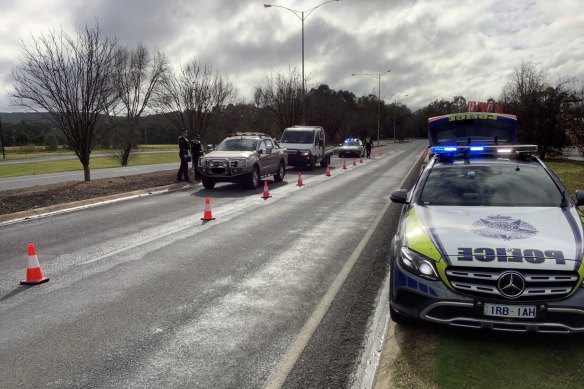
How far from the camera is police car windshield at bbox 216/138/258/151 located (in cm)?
1703

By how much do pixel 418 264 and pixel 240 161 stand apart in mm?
12296

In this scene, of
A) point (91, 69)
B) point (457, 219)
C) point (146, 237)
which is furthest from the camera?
point (91, 69)

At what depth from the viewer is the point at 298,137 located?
25.2 m

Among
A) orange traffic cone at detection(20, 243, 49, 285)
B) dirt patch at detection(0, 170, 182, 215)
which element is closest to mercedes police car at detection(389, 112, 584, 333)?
orange traffic cone at detection(20, 243, 49, 285)

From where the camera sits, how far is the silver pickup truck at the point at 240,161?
1570cm

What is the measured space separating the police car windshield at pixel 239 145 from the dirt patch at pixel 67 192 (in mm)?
2690

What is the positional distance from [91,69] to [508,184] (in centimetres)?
1469

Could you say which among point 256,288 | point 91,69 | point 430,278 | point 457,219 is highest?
point 91,69

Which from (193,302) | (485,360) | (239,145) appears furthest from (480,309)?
(239,145)

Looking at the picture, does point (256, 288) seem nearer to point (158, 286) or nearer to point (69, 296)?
point (158, 286)

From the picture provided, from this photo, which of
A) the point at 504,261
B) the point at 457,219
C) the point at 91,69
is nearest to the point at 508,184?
the point at 457,219

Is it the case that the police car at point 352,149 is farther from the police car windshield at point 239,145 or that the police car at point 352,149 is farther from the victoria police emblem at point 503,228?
the victoria police emblem at point 503,228

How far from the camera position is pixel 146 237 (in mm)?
8539

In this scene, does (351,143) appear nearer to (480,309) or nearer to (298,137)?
(298,137)
